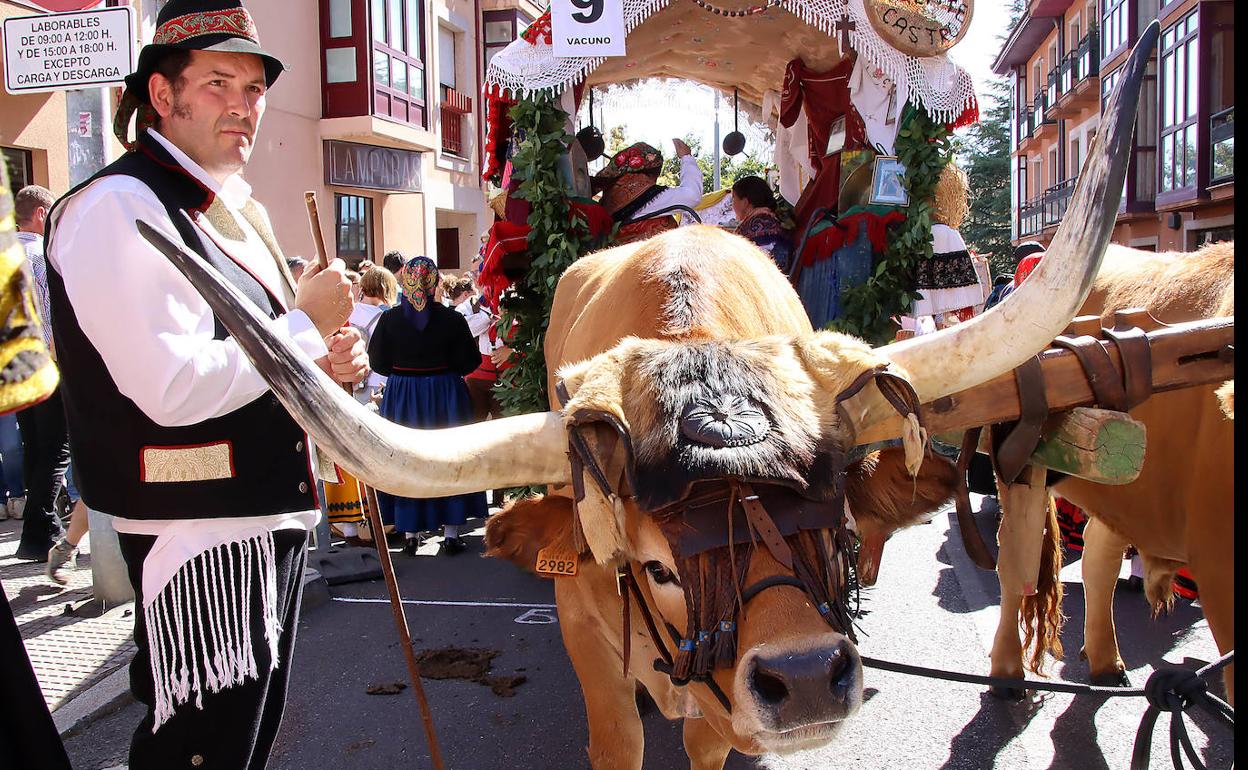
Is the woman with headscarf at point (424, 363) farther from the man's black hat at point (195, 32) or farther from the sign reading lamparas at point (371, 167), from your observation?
the sign reading lamparas at point (371, 167)

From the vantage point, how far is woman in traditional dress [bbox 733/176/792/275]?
528 cm

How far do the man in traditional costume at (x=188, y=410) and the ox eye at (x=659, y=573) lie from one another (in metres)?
0.90

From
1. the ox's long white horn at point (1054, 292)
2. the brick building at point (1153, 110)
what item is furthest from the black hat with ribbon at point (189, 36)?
the brick building at point (1153, 110)

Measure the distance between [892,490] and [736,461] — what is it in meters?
0.69

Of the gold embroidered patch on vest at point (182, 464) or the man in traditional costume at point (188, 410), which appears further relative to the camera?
the gold embroidered patch on vest at point (182, 464)

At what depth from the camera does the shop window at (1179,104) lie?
63.3ft

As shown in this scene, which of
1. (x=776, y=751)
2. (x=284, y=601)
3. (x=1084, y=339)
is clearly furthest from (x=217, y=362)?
(x=1084, y=339)

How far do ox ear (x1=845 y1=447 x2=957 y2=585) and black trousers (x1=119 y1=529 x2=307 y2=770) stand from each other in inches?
57.6

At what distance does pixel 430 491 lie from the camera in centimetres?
189

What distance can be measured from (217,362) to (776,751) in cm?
144

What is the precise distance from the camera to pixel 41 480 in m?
5.77

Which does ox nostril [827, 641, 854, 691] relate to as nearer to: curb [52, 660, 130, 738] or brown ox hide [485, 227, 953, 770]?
brown ox hide [485, 227, 953, 770]

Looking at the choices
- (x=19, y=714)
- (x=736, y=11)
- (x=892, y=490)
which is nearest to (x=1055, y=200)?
(x=736, y=11)

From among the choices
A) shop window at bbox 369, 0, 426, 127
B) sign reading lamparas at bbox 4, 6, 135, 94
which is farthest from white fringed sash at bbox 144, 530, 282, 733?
shop window at bbox 369, 0, 426, 127
